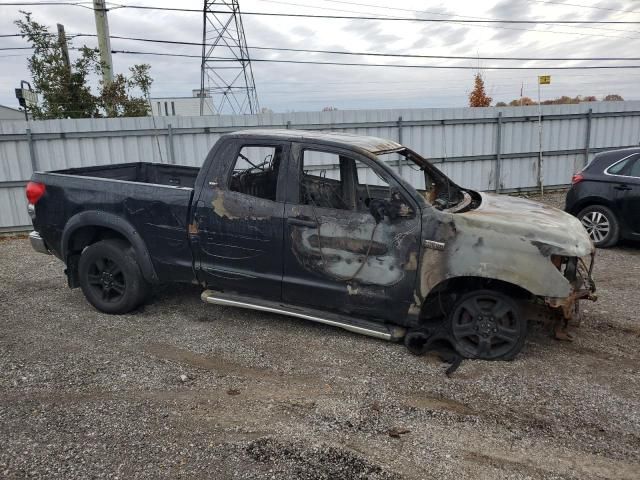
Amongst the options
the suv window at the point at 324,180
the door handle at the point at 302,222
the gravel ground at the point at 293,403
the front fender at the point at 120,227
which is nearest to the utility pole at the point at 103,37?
the front fender at the point at 120,227

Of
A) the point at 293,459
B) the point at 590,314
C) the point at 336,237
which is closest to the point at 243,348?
the point at 336,237

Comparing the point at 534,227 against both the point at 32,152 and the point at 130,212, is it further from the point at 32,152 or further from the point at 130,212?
the point at 32,152

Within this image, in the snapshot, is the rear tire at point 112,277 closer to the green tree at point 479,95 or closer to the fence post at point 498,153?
the fence post at point 498,153

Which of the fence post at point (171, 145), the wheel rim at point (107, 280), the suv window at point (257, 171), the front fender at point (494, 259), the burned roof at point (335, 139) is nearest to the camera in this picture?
the front fender at point (494, 259)

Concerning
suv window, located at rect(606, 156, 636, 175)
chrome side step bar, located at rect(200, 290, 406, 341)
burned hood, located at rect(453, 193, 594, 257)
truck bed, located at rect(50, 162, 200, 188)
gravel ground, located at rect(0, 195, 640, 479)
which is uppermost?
truck bed, located at rect(50, 162, 200, 188)

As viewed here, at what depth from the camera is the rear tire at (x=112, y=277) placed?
17.0 feet

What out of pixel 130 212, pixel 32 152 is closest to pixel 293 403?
pixel 130 212

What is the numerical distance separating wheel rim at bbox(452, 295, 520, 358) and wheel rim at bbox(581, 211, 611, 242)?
4686 mm

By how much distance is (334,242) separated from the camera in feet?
14.2

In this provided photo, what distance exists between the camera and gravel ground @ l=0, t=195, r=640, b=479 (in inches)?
117

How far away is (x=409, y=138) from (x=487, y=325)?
889 cm

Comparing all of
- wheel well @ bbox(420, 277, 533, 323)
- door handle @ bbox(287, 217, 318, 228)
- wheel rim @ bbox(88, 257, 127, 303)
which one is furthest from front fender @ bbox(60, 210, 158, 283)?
wheel well @ bbox(420, 277, 533, 323)

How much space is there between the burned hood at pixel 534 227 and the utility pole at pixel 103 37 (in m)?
15.3

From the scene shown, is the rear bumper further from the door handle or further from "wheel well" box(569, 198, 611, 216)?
"wheel well" box(569, 198, 611, 216)
